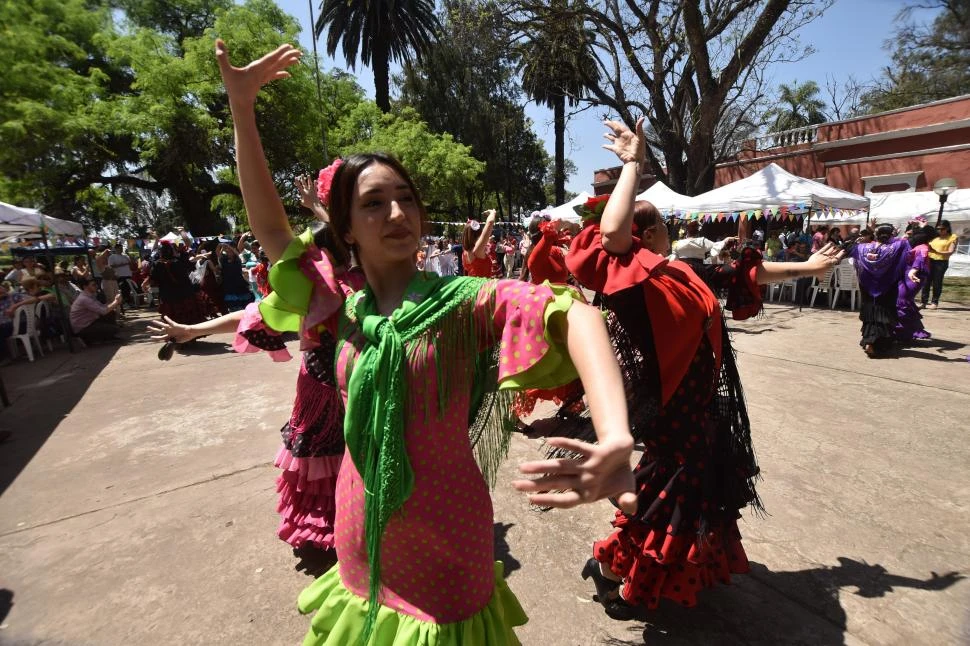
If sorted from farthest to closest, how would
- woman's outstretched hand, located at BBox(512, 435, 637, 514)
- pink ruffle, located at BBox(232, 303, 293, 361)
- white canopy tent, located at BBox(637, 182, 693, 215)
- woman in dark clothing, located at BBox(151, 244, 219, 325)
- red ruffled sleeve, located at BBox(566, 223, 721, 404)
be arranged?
white canopy tent, located at BBox(637, 182, 693, 215) → woman in dark clothing, located at BBox(151, 244, 219, 325) → red ruffled sleeve, located at BBox(566, 223, 721, 404) → pink ruffle, located at BBox(232, 303, 293, 361) → woman's outstretched hand, located at BBox(512, 435, 637, 514)

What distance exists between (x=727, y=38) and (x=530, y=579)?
14798mm

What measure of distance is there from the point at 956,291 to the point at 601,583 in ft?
51.0

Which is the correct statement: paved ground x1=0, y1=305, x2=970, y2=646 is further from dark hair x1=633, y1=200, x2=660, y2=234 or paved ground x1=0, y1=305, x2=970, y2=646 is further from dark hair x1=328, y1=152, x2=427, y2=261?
dark hair x1=328, y1=152, x2=427, y2=261

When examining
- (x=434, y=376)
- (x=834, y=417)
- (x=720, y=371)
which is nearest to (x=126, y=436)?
(x=434, y=376)

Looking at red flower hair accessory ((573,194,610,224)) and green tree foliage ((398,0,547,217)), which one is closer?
red flower hair accessory ((573,194,610,224))

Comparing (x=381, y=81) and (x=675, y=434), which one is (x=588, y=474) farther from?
(x=381, y=81)

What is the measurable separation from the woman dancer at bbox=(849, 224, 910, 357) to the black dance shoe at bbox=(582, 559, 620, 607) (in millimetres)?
6232

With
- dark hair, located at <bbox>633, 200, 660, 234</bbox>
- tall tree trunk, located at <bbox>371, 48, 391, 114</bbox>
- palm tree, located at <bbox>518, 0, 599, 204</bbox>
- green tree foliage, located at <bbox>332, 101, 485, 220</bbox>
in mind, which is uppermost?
tall tree trunk, located at <bbox>371, 48, 391, 114</bbox>

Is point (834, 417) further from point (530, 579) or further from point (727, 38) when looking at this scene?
point (727, 38)

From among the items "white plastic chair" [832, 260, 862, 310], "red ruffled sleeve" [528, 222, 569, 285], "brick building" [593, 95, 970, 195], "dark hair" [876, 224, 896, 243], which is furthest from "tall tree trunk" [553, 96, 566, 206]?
"red ruffled sleeve" [528, 222, 569, 285]

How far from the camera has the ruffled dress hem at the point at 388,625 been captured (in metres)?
1.22

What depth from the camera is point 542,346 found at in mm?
1007

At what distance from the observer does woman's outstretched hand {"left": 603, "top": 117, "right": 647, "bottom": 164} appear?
5.84 ft

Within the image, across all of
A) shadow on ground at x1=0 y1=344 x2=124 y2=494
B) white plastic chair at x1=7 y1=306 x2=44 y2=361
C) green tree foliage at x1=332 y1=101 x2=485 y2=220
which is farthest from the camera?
green tree foliage at x1=332 y1=101 x2=485 y2=220
